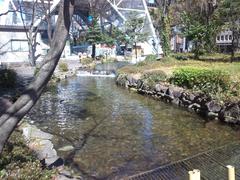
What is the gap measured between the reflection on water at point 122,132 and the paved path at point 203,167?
115cm

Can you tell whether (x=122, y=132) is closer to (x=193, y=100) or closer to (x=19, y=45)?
(x=193, y=100)

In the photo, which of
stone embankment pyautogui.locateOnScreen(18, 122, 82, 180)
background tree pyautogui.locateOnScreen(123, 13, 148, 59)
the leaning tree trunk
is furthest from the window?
the leaning tree trunk

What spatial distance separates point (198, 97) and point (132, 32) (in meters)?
34.9

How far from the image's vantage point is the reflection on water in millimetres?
7285

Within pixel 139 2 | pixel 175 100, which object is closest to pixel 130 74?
pixel 175 100

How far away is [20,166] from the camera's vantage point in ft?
16.6

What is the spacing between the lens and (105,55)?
44.5 metres

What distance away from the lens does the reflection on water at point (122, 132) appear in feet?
23.9

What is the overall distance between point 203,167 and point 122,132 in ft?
14.0

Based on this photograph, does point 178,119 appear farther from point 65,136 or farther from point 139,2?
point 139,2

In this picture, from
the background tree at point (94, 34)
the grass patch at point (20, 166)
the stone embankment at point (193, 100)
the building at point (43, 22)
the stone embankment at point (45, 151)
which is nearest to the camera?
the grass patch at point (20, 166)

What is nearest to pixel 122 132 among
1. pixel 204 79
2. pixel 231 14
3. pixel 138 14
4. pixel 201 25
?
pixel 204 79

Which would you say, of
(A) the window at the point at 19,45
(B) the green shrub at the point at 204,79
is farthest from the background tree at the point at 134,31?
(B) the green shrub at the point at 204,79

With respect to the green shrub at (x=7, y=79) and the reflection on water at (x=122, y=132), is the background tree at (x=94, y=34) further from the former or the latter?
the reflection on water at (x=122, y=132)
